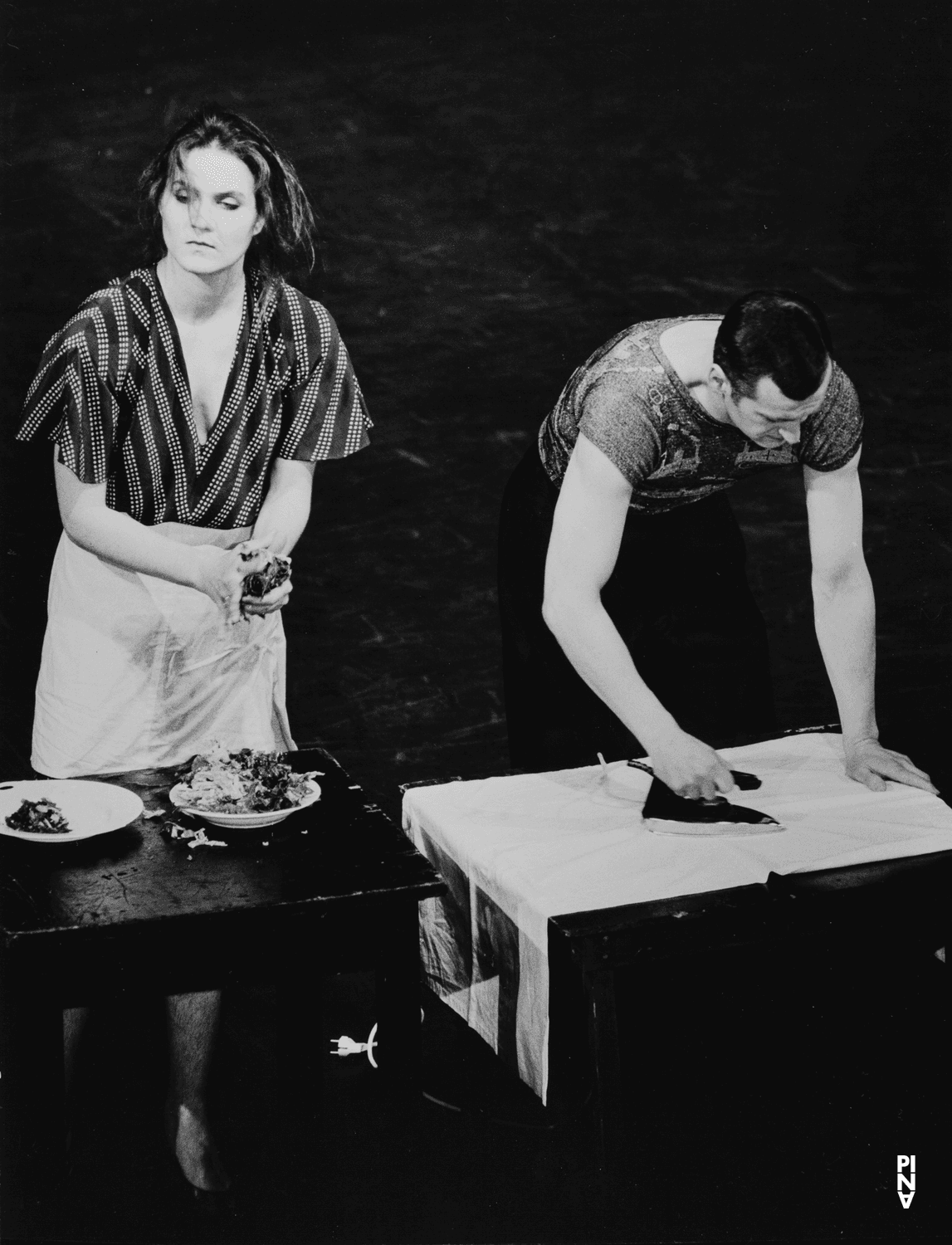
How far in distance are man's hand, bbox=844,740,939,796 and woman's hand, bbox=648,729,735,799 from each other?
253mm

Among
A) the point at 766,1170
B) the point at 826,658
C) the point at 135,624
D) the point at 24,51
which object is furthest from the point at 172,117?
the point at 766,1170

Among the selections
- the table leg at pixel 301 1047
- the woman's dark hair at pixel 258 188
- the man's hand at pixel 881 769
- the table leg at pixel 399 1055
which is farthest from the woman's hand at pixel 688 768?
the woman's dark hair at pixel 258 188

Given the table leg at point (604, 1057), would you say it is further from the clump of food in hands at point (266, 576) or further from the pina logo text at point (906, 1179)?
the clump of food in hands at point (266, 576)

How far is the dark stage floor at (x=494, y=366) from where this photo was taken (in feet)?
7.40

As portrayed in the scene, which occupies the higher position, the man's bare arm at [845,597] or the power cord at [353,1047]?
the man's bare arm at [845,597]

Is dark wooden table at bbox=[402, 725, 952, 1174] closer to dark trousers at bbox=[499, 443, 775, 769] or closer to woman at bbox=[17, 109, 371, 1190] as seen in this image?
dark trousers at bbox=[499, 443, 775, 769]

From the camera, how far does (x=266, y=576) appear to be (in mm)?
2629

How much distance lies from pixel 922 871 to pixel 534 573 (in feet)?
3.53

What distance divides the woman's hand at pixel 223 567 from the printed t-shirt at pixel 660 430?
64 centimetres

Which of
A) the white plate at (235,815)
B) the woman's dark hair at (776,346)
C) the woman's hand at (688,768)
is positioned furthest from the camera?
the woman's hand at (688,768)

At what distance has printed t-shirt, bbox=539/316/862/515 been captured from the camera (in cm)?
249

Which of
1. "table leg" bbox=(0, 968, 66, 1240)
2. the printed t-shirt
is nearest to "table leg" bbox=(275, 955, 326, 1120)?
"table leg" bbox=(0, 968, 66, 1240)

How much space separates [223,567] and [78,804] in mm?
637

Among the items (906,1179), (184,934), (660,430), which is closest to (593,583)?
(660,430)
